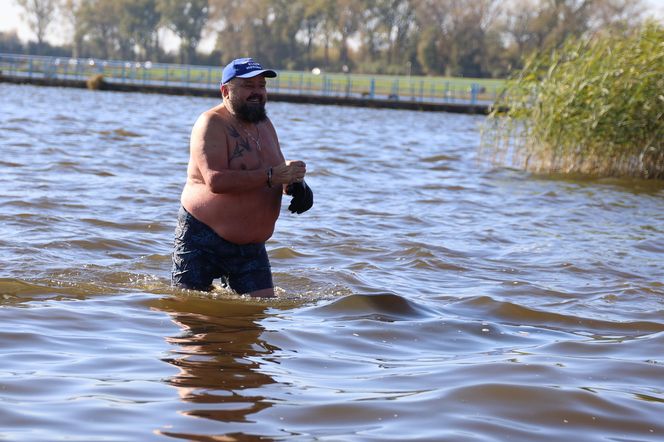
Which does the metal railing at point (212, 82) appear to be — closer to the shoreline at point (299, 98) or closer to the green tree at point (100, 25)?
the shoreline at point (299, 98)

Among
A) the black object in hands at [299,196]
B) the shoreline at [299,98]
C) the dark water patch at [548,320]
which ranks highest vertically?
the black object in hands at [299,196]

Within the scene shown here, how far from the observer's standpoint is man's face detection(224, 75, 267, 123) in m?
6.80

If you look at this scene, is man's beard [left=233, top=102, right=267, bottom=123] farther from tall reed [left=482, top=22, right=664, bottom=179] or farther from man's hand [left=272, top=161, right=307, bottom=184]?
tall reed [left=482, top=22, right=664, bottom=179]

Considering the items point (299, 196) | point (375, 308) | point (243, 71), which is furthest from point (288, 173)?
point (375, 308)

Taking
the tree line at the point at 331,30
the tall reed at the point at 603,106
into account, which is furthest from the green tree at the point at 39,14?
the tall reed at the point at 603,106

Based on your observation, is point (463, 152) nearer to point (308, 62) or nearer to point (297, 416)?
point (297, 416)

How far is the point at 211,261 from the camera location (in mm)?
7129

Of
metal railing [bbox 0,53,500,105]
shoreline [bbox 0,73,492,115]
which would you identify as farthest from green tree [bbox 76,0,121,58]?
shoreline [bbox 0,73,492,115]

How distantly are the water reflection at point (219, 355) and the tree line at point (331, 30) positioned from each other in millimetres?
76303

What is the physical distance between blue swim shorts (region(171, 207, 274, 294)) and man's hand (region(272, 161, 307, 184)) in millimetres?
558

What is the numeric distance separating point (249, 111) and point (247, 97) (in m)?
0.09

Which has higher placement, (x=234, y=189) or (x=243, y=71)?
(x=243, y=71)

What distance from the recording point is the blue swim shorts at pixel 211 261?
702 cm

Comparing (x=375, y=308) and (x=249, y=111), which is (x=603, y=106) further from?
(x=249, y=111)
